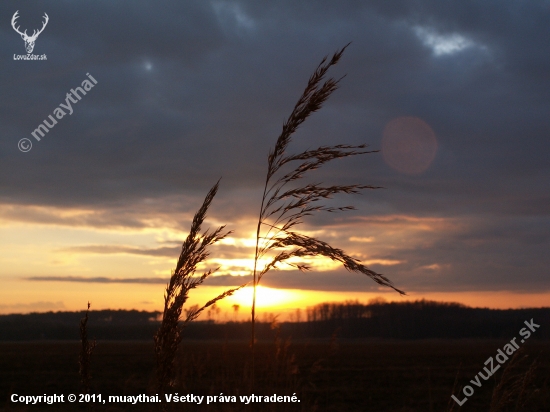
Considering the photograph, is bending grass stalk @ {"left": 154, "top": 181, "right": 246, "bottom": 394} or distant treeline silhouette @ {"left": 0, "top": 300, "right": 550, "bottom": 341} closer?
bending grass stalk @ {"left": 154, "top": 181, "right": 246, "bottom": 394}

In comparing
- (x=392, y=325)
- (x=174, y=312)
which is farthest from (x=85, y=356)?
(x=392, y=325)

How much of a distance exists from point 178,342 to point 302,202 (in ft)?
2.73

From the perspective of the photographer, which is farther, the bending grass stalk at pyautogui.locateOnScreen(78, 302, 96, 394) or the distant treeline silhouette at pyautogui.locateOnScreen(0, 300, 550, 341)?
the distant treeline silhouette at pyautogui.locateOnScreen(0, 300, 550, 341)

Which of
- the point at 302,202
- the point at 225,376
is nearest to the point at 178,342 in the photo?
the point at 302,202

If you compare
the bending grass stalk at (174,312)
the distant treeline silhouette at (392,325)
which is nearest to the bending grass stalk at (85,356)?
the bending grass stalk at (174,312)

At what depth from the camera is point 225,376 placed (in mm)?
4531

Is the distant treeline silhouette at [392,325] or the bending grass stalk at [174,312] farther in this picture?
the distant treeline silhouette at [392,325]

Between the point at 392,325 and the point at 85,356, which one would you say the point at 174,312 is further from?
the point at 392,325

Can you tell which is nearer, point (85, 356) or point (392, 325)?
point (85, 356)

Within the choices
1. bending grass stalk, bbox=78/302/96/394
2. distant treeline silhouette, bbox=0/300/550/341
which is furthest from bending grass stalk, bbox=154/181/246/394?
distant treeline silhouette, bbox=0/300/550/341

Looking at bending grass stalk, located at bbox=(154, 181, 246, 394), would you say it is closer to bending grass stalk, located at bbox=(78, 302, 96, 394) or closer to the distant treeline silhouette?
bending grass stalk, located at bbox=(78, 302, 96, 394)

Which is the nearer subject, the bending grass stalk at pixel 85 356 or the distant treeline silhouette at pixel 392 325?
the bending grass stalk at pixel 85 356

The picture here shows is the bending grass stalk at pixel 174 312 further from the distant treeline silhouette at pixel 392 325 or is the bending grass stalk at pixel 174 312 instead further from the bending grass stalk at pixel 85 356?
the distant treeline silhouette at pixel 392 325

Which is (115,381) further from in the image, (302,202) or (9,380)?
(302,202)
